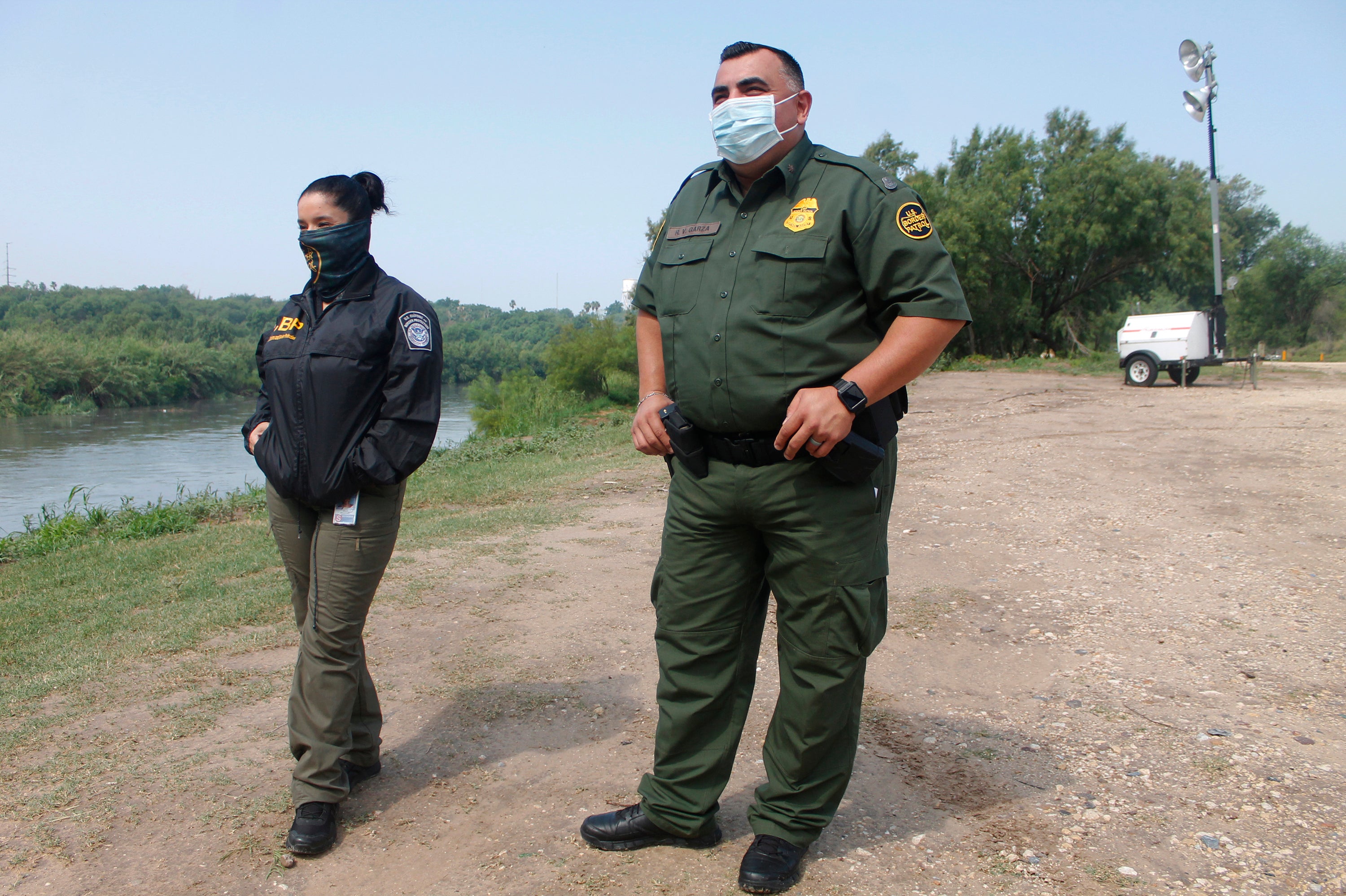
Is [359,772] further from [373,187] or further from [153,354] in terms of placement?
[153,354]

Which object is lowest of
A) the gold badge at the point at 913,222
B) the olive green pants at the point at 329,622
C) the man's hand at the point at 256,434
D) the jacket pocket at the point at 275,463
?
the olive green pants at the point at 329,622

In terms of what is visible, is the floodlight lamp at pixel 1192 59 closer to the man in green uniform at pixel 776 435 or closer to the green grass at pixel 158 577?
the green grass at pixel 158 577

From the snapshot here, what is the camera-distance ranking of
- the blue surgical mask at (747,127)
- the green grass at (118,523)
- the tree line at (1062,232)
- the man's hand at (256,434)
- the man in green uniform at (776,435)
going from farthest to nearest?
the tree line at (1062,232)
the green grass at (118,523)
the man's hand at (256,434)
the blue surgical mask at (747,127)
the man in green uniform at (776,435)

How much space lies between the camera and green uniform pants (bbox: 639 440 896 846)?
2.15 meters

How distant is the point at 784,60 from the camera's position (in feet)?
7.53

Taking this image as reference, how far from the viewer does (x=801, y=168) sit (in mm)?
2271

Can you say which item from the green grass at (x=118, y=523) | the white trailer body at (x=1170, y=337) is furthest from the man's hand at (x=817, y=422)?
the white trailer body at (x=1170, y=337)

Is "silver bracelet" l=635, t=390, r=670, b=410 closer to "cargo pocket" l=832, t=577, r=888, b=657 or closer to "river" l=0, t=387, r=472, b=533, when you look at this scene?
"cargo pocket" l=832, t=577, r=888, b=657

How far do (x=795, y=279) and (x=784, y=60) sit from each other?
615 mm

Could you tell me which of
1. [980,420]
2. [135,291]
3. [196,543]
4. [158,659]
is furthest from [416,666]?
[135,291]

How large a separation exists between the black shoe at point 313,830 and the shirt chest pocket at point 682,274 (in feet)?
5.54

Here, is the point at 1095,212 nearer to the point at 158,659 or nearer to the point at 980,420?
the point at 980,420

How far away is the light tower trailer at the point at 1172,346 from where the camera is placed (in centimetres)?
1731

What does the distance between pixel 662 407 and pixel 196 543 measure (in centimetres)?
699
